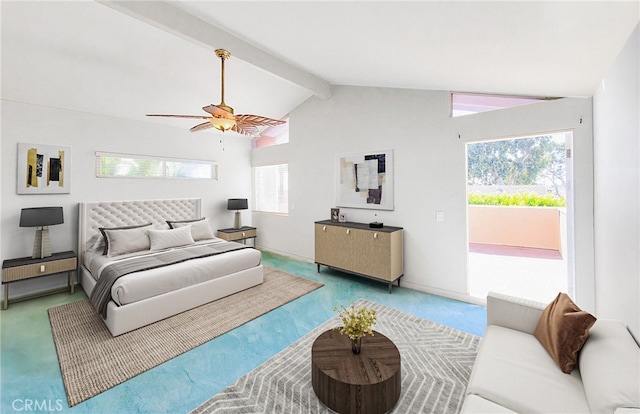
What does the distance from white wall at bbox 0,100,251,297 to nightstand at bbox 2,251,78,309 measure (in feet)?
1.00

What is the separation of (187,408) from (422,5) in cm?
295

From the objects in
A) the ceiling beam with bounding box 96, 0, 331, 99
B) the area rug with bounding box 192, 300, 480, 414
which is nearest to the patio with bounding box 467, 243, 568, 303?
the area rug with bounding box 192, 300, 480, 414

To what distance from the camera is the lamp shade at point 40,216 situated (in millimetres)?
3328

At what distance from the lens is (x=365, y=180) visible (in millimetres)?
4328

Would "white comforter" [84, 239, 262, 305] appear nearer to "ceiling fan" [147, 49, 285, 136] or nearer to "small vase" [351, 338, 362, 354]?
"ceiling fan" [147, 49, 285, 136]

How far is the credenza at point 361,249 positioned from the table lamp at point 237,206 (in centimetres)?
204

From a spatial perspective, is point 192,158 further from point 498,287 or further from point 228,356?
point 498,287

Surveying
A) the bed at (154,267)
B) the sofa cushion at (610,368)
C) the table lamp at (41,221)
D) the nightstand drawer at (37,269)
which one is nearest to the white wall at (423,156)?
the sofa cushion at (610,368)

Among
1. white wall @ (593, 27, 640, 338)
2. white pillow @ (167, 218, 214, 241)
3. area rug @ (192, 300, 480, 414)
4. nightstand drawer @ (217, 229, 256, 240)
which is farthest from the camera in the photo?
nightstand drawer @ (217, 229, 256, 240)

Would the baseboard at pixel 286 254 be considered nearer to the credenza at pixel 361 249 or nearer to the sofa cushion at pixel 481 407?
the credenza at pixel 361 249

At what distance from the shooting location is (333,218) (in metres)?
4.63

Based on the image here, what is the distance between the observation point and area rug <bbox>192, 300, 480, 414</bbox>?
5.87ft

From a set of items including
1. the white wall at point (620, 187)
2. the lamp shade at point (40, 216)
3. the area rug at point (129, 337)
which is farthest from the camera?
the lamp shade at point (40, 216)

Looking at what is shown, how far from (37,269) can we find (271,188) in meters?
3.84
